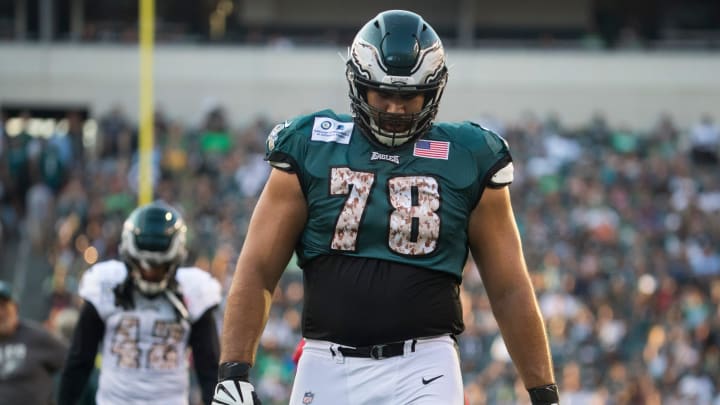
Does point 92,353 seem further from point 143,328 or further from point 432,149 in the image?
point 432,149

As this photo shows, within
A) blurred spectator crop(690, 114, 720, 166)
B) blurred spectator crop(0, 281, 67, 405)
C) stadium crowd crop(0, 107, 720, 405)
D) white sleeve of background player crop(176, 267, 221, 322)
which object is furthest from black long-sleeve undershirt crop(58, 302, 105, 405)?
blurred spectator crop(690, 114, 720, 166)

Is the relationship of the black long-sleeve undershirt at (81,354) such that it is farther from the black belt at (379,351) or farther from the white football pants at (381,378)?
the black belt at (379,351)

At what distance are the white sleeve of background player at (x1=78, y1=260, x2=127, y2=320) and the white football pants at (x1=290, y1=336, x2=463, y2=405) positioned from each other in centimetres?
212

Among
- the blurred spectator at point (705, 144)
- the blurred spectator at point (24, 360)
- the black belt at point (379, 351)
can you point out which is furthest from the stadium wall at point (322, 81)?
the black belt at point (379, 351)

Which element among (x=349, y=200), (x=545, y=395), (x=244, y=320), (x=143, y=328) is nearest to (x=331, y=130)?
(x=349, y=200)

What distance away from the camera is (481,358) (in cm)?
1476

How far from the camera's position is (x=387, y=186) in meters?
4.25

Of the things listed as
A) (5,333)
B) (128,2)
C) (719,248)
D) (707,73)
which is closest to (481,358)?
(719,248)

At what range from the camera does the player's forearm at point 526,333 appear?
4.40 m

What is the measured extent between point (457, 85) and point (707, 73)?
4588 mm

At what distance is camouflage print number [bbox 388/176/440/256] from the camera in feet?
13.9

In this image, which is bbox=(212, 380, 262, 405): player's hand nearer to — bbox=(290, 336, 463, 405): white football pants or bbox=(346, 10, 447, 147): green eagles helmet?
bbox=(290, 336, 463, 405): white football pants

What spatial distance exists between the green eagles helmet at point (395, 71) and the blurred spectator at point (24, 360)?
11.8 ft

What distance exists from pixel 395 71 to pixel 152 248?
2.27m
